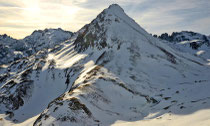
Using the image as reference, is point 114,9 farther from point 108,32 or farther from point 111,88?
point 111,88

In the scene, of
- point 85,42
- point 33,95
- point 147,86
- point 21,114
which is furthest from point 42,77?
point 147,86

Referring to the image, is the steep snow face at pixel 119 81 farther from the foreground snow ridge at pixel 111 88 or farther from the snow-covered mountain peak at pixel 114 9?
the snow-covered mountain peak at pixel 114 9

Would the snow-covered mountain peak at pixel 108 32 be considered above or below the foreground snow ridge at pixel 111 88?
above

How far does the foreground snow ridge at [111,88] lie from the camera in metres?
29.9

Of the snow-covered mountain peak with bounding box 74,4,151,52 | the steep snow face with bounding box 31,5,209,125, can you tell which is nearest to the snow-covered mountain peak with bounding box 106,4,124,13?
the snow-covered mountain peak with bounding box 74,4,151,52

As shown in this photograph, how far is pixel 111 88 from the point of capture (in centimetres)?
4641

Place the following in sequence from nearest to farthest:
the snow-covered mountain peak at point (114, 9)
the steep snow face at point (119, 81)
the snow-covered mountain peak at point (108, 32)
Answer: the steep snow face at point (119, 81), the snow-covered mountain peak at point (108, 32), the snow-covered mountain peak at point (114, 9)

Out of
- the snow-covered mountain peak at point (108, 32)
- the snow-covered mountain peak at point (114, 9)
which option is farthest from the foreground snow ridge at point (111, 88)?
the snow-covered mountain peak at point (114, 9)

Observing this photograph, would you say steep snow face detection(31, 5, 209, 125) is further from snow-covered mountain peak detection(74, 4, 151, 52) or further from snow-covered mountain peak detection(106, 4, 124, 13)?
snow-covered mountain peak detection(106, 4, 124, 13)

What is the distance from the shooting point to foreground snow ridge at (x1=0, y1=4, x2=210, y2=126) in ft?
98.2

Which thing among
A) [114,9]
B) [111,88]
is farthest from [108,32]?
[111,88]

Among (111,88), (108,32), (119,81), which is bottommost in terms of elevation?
(111,88)

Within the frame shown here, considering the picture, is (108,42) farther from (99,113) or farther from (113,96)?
(99,113)

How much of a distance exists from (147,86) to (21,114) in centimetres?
5160
